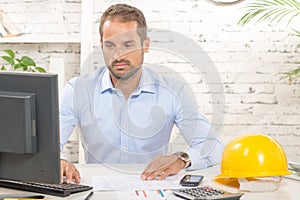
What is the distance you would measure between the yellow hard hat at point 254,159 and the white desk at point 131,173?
7cm

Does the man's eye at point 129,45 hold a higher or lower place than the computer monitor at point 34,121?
higher

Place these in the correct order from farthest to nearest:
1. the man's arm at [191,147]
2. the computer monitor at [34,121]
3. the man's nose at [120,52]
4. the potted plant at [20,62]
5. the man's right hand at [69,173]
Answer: the potted plant at [20,62], the man's nose at [120,52], the man's arm at [191,147], the man's right hand at [69,173], the computer monitor at [34,121]

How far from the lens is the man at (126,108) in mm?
2549

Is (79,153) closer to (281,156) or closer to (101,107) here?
(101,107)

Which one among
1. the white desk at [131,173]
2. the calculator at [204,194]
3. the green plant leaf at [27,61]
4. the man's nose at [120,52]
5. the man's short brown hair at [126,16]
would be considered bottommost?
the white desk at [131,173]

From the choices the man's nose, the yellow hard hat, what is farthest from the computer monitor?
the man's nose

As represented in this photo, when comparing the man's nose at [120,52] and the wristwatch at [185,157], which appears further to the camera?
the man's nose at [120,52]

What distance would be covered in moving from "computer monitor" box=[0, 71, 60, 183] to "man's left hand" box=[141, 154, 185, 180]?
A: 0.47 metres

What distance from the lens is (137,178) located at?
2.12m

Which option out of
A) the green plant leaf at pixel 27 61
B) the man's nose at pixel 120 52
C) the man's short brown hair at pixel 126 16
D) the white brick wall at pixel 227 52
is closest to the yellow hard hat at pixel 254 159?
the man's nose at pixel 120 52

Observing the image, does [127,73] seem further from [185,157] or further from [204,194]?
[204,194]

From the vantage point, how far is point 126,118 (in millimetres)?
2609

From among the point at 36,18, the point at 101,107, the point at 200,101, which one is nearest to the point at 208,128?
the point at 101,107

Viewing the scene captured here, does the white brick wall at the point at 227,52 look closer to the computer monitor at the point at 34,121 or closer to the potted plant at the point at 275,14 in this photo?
the potted plant at the point at 275,14
